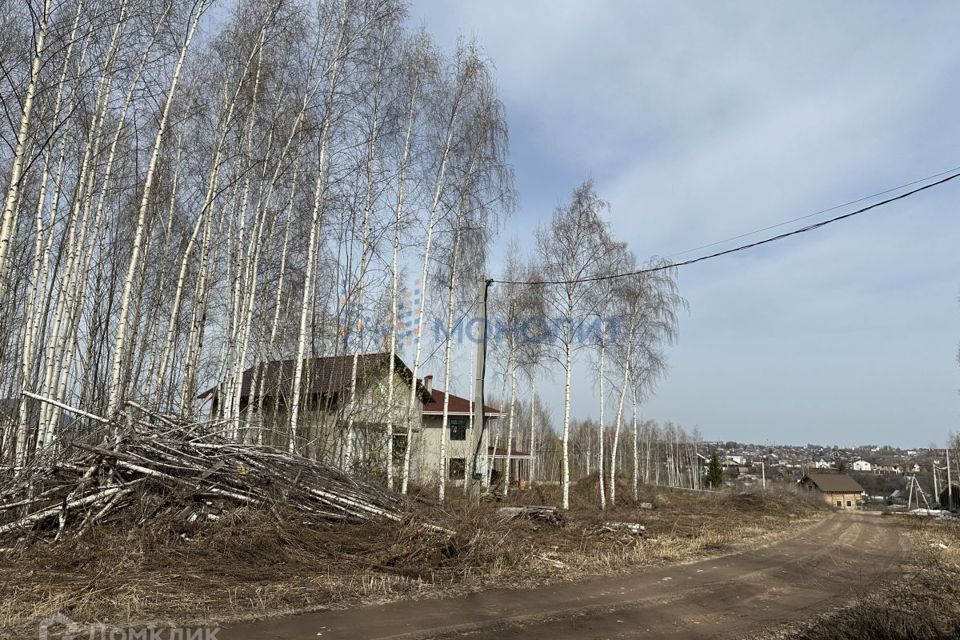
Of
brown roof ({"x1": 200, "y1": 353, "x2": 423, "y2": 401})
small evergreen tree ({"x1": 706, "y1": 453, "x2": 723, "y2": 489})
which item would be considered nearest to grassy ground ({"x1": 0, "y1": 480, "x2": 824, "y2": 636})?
brown roof ({"x1": 200, "y1": 353, "x2": 423, "y2": 401})

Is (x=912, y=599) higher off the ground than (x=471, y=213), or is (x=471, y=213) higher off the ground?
(x=471, y=213)

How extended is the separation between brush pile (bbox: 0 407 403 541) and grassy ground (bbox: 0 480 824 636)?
0.95 ft

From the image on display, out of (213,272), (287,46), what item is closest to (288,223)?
(213,272)

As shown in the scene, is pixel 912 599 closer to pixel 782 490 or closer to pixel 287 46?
pixel 287 46

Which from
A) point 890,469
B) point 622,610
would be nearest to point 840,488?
point 890,469

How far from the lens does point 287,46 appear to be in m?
12.9

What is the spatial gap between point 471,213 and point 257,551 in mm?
10930

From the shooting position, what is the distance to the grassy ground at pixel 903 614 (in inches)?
203

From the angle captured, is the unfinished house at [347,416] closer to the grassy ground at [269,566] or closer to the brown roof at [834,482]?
the grassy ground at [269,566]

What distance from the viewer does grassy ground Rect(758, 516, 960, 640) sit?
517cm

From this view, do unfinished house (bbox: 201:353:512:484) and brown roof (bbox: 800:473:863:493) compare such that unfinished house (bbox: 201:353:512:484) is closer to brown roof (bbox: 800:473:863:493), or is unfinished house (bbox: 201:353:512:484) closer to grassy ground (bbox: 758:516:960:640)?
grassy ground (bbox: 758:516:960:640)

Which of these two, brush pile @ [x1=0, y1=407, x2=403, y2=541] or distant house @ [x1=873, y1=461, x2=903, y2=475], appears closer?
brush pile @ [x1=0, y1=407, x2=403, y2=541]

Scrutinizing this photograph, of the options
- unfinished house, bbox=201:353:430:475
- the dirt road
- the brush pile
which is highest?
unfinished house, bbox=201:353:430:475

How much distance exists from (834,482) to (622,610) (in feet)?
270
